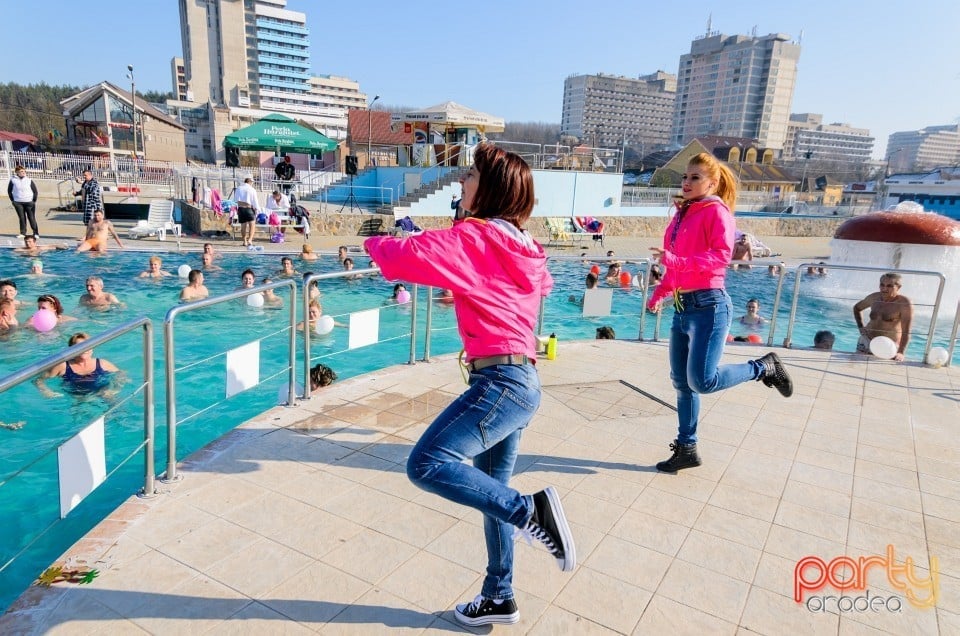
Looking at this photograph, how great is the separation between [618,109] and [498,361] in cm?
18656

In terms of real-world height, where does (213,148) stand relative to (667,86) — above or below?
below

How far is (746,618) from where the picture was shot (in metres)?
2.62

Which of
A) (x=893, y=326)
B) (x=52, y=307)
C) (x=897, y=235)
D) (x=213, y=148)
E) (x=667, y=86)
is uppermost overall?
(x=667, y=86)

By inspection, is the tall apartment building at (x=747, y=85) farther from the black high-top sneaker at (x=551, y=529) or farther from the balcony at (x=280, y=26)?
the black high-top sneaker at (x=551, y=529)

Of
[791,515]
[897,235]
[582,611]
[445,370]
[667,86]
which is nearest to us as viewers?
[582,611]

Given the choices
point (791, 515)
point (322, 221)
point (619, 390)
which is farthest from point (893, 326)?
point (322, 221)

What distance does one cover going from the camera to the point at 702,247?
357 centimetres

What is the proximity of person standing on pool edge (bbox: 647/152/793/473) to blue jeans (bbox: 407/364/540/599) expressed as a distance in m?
1.73

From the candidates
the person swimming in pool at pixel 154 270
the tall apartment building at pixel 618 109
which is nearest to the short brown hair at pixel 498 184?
the person swimming in pool at pixel 154 270

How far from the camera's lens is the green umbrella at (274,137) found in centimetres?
2586

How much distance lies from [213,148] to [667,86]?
156 meters

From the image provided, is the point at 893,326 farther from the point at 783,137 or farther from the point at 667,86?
the point at 667,86

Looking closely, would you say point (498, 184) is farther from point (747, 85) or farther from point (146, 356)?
point (747, 85)

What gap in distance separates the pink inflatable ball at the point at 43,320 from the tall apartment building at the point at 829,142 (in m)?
176
